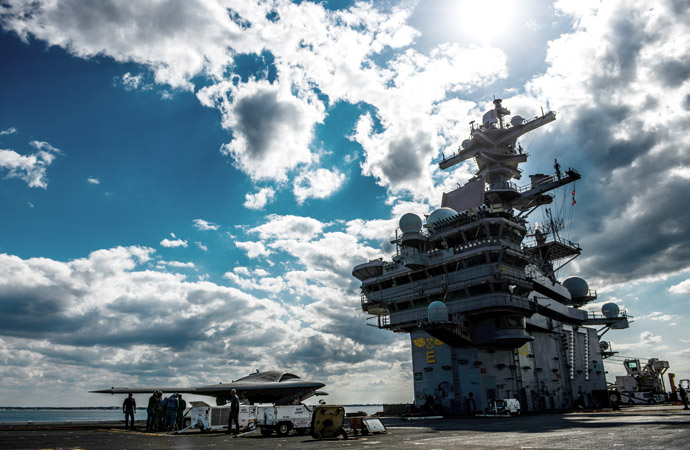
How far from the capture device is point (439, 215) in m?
42.6

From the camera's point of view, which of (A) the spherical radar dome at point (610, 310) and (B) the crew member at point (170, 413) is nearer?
(B) the crew member at point (170, 413)

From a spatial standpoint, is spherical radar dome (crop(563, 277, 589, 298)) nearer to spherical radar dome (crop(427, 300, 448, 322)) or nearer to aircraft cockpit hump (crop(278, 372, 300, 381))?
spherical radar dome (crop(427, 300, 448, 322))

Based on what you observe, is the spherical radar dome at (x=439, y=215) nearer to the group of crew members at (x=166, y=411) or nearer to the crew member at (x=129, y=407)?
the group of crew members at (x=166, y=411)

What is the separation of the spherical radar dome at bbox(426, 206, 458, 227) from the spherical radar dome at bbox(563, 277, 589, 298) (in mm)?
27863

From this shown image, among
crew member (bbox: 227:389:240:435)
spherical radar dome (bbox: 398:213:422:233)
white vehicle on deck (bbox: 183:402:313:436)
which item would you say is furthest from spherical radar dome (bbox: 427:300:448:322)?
crew member (bbox: 227:389:240:435)

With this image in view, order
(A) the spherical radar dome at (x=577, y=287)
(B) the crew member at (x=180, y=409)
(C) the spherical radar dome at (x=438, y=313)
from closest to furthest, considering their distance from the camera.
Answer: (B) the crew member at (x=180, y=409), (C) the spherical radar dome at (x=438, y=313), (A) the spherical radar dome at (x=577, y=287)

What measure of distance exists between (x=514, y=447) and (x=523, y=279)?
30056 millimetres

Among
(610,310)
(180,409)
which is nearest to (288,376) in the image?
(180,409)

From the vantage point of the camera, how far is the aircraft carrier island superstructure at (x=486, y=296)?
37688 mm

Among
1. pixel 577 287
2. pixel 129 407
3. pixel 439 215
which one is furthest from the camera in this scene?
pixel 577 287

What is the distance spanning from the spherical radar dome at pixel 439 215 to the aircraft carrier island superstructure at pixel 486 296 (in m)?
0.11

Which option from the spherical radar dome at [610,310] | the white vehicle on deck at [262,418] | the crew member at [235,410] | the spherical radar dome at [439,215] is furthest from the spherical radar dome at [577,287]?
the crew member at [235,410]

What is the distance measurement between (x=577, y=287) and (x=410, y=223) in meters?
31.7

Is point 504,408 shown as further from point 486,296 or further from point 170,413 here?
point 170,413
